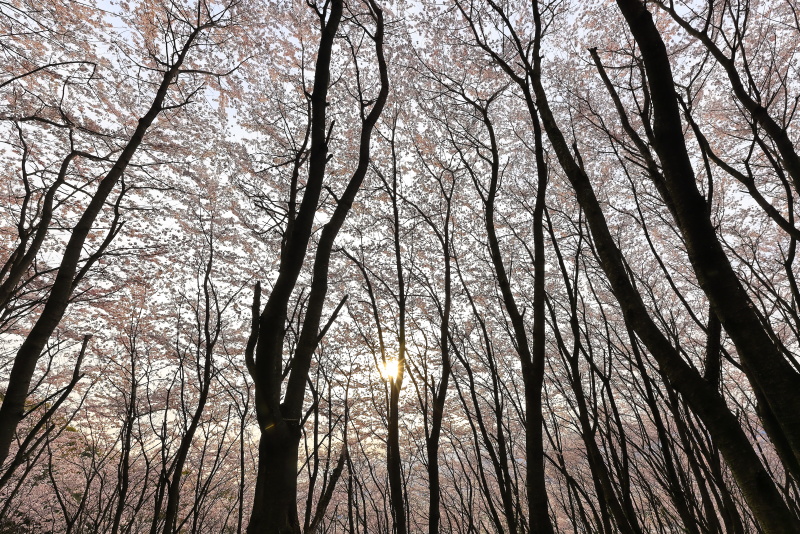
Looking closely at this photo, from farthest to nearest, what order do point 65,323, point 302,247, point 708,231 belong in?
point 65,323
point 302,247
point 708,231

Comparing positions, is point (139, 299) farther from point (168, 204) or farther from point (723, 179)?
point (723, 179)

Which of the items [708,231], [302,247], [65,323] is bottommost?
[708,231]

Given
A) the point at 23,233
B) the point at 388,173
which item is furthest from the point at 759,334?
the point at 388,173

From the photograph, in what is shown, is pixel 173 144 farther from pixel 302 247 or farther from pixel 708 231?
pixel 708 231

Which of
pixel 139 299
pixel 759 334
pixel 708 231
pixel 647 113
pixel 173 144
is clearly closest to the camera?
pixel 759 334

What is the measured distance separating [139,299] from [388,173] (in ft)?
27.6

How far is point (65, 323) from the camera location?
39.9 ft

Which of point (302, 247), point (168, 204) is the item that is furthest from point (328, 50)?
point (168, 204)

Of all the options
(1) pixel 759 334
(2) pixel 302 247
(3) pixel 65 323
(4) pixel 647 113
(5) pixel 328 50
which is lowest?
(1) pixel 759 334

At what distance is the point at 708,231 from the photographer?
1.10 metres

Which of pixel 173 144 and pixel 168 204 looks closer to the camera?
pixel 173 144

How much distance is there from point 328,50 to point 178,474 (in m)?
3.71

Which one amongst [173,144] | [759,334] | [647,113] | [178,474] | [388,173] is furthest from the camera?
[388,173]

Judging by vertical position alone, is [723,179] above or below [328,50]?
above
